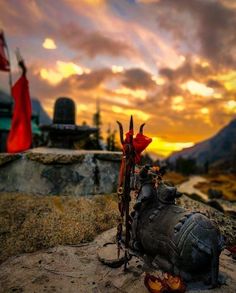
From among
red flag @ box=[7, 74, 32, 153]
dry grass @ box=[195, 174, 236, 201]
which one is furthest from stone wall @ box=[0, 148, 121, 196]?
dry grass @ box=[195, 174, 236, 201]

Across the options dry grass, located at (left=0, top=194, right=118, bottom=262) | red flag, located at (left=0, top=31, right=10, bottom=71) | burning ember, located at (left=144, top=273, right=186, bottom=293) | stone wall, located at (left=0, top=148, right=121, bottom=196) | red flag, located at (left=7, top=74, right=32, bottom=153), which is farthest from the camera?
red flag, located at (left=0, top=31, right=10, bottom=71)

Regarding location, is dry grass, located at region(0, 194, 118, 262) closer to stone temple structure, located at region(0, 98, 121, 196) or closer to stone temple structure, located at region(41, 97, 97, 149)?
stone temple structure, located at region(0, 98, 121, 196)

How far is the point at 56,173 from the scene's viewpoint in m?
8.99

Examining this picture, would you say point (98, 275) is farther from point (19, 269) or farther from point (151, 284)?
point (19, 269)

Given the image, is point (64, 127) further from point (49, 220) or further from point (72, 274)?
point (72, 274)

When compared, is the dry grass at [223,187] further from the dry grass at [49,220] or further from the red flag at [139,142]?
the red flag at [139,142]

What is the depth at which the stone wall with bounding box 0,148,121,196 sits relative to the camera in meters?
8.95

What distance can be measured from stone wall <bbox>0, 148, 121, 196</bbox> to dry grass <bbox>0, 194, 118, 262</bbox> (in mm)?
339

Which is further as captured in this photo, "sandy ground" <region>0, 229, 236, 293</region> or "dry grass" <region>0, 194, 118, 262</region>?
"dry grass" <region>0, 194, 118, 262</region>

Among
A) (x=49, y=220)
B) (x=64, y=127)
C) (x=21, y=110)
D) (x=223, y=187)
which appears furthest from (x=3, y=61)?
(x=223, y=187)

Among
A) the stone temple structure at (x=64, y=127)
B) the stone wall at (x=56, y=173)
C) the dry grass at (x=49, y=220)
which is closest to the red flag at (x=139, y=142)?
the dry grass at (x=49, y=220)

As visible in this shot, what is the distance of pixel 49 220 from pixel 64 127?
396 cm

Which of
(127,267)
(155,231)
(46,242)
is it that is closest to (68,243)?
(46,242)

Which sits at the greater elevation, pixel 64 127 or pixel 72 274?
pixel 64 127
